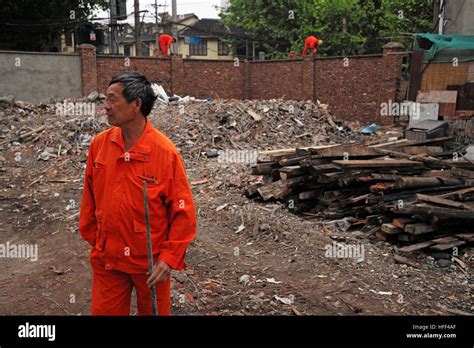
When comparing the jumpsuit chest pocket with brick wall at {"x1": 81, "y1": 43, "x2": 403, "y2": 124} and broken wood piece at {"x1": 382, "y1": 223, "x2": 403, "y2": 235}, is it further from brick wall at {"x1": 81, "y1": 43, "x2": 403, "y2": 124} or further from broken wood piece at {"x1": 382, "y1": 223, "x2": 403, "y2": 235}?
brick wall at {"x1": 81, "y1": 43, "x2": 403, "y2": 124}

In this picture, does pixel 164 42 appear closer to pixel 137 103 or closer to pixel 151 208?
pixel 137 103

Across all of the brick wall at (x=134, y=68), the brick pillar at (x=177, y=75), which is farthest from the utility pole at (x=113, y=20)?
the brick pillar at (x=177, y=75)

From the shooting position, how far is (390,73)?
1906 centimetres

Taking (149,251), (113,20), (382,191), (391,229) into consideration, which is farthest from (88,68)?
(149,251)

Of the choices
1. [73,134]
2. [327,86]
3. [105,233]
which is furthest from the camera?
[327,86]

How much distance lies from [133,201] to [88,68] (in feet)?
63.6

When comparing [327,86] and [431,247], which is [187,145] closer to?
[431,247]

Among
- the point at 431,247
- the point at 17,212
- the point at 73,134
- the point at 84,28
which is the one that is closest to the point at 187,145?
the point at 73,134

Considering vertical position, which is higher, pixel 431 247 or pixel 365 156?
pixel 365 156

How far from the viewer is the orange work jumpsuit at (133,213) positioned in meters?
2.54

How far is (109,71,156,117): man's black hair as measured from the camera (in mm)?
2576

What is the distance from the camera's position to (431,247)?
5.38 m

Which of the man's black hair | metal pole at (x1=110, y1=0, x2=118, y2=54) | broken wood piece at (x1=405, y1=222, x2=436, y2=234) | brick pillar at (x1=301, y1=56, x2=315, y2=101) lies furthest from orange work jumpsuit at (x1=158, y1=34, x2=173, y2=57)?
the man's black hair
